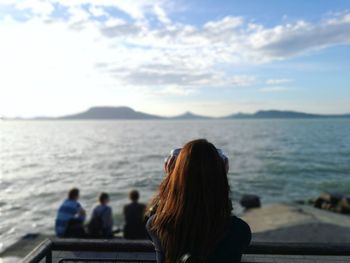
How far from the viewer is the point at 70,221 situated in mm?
10930

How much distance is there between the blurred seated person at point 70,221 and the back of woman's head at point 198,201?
8624mm

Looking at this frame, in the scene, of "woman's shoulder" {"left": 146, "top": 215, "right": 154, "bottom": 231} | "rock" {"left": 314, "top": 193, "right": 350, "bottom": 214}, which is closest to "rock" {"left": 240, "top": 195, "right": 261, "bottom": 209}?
"rock" {"left": 314, "top": 193, "right": 350, "bottom": 214}

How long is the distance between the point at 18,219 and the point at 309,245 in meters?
19.4

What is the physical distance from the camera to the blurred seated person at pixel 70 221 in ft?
35.5

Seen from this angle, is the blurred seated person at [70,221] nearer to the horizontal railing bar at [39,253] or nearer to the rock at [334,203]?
the horizontal railing bar at [39,253]

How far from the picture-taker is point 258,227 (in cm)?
1484

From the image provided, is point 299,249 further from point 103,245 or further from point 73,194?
point 73,194

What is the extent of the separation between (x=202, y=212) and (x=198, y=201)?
0.21 ft

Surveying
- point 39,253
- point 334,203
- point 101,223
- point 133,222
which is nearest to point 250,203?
point 334,203

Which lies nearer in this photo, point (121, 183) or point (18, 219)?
point (18, 219)

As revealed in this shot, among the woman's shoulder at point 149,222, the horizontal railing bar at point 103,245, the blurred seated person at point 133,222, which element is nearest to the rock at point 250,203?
the blurred seated person at point 133,222

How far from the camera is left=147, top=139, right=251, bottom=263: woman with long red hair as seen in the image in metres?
2.54

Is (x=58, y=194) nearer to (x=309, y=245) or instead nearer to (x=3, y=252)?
(x=3, y=252)

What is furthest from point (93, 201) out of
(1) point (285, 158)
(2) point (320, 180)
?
(1) point (285, 158)
